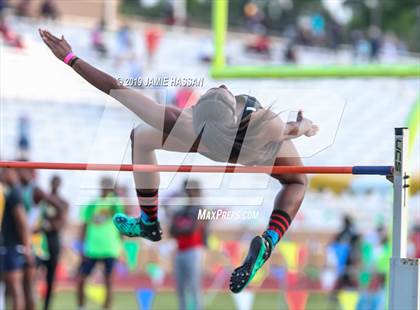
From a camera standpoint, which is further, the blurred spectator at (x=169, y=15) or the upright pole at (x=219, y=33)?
the blurred spectator at (x=169, y=15)

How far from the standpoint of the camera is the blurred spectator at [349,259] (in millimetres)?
12633

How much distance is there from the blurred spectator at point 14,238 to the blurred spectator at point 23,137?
5833 mm

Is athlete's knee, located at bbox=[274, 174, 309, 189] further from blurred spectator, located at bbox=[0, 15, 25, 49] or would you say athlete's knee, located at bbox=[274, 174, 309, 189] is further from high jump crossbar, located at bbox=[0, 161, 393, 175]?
blurred spectator, located at bbox=[0, 15, 25, 49]

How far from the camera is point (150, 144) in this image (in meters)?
5.43

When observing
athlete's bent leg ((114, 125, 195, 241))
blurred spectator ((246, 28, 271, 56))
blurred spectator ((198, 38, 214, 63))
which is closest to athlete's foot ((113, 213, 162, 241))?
athlete's bent leg ((114, 125, 195, 241))

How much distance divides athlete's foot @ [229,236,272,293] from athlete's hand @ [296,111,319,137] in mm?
542

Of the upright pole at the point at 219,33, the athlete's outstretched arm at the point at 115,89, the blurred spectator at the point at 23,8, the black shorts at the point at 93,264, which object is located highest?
the blurred spectator at the point at 23,8

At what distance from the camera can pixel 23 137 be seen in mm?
15141

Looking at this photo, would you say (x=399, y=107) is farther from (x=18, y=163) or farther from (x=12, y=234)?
(x=18, y=163)

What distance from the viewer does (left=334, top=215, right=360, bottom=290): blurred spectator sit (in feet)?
41.4

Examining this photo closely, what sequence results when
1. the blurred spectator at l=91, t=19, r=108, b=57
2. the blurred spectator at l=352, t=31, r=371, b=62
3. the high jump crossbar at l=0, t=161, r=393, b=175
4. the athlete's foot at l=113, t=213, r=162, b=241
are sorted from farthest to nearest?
the blurred spectator at l=352, t=31, r=371, b=62
the blurred spectator at l=91, t=19, r=108, b=57
the athlete's foot at l=113, t=213, r=162, b=241
the high jump crossbar at l=0, t=161, r=393, b=175

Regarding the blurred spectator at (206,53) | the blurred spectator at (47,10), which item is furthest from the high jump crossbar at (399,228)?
the blurred spectator at (206,53)

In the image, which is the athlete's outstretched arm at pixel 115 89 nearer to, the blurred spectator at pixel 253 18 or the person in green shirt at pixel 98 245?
the person in green shirt at pixel 98 245

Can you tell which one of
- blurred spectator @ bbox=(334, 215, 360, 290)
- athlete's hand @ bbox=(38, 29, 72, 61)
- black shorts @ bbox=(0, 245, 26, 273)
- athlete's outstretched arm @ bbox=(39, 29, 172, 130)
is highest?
blurred spectator @ bbox=(334, 215, 360, 290)
